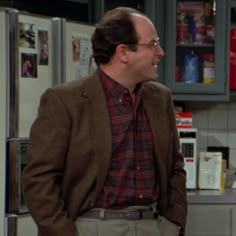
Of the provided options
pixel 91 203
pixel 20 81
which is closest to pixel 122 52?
pixel 91 203

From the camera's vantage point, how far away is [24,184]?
199cm

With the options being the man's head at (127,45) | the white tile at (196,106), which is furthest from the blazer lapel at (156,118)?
the white tile at (196,106)

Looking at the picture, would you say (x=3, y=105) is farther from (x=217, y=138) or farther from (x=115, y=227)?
(x=217, y=138)

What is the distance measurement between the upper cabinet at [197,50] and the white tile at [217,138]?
1.24ft

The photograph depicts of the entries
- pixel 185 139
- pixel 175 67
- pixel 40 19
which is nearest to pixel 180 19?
pixel 175 67

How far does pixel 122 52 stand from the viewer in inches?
79.4

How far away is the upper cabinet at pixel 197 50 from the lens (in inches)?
142

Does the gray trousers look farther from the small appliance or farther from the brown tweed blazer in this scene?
the small appliance

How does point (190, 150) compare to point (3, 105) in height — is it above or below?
below

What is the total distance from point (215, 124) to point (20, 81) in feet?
4.80

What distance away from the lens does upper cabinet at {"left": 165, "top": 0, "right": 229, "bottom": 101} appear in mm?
3602

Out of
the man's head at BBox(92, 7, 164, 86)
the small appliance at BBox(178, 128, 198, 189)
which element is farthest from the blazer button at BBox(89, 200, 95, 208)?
the small appliance at BBox(178, 128, 198, 189)

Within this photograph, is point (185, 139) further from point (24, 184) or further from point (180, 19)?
point (24, 184)

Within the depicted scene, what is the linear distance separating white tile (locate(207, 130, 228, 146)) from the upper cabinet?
1.24 feet
